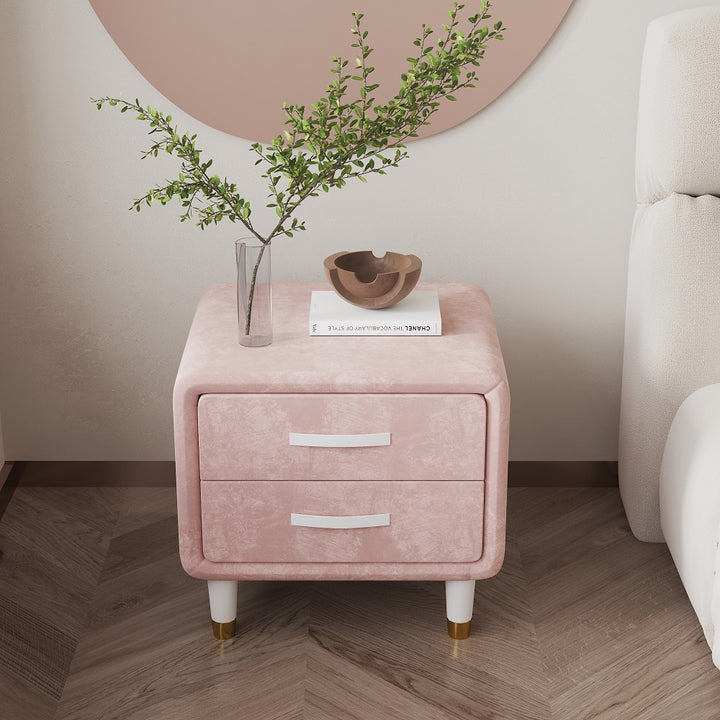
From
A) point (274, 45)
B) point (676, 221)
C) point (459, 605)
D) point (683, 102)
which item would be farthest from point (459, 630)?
point (274, 45)

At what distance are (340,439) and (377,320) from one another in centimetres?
22

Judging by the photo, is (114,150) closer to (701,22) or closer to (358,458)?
(358,458)

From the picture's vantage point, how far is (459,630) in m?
1.72

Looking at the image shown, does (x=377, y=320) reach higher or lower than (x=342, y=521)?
higher

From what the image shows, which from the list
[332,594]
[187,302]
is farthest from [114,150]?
[332,594]

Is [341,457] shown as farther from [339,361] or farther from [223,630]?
[223,630]

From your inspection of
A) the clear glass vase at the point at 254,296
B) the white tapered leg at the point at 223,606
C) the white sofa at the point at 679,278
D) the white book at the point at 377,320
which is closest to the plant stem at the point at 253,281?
the clear glass vase at the point at 254,296

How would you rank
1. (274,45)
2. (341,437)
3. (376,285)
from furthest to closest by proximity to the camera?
1. (274,45)
2. (376,285)
3. (341,437)

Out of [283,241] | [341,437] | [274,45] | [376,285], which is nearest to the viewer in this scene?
[341,437]

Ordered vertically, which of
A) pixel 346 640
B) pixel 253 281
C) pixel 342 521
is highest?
pixel 253 281

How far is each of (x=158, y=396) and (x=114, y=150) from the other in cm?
51

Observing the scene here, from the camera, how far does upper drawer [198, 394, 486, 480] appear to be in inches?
60.7

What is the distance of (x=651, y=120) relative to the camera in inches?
69.2

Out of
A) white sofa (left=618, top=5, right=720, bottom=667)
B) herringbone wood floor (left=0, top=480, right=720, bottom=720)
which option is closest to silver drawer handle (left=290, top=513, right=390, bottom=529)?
herringbone wood floor (left=0, top=480, right=720, bottom=720)
